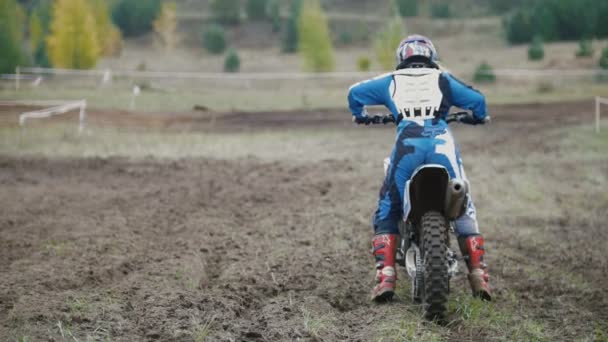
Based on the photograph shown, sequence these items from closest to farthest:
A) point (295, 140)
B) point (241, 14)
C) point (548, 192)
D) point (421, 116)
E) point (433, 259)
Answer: point (433, 259), point (421, 116), point (548, 192), point (295, 140), point (241, 14)

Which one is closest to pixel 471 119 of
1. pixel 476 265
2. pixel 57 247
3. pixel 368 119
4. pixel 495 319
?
pixel 368 119

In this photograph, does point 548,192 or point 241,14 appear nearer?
point 548,192

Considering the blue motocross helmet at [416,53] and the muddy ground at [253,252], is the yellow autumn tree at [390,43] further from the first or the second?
the blue motocross helmet at [416,53]

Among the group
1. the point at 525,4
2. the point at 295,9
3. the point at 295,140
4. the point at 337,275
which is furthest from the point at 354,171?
the point at 525,4

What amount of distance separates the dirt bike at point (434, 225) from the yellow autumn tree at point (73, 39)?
159ft

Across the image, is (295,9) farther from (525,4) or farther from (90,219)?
(90,219)

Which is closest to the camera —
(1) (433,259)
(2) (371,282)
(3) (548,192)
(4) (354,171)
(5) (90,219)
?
(1) (433,259)

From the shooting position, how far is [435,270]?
4926 millimetres

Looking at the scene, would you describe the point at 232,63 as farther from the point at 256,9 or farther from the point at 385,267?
the point at 385,267

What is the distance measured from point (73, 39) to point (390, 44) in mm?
22390

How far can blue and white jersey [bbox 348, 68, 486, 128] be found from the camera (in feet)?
18.0

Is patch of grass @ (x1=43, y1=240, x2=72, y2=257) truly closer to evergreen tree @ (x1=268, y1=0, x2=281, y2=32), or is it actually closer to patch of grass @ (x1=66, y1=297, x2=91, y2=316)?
patch of grass @ (x1=66, y1=297, x2=91, y2=316)

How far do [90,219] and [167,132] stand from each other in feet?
37.9

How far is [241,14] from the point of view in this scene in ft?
437
